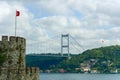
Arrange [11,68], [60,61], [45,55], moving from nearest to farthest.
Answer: [11,68] → [45,55] → [60,61]

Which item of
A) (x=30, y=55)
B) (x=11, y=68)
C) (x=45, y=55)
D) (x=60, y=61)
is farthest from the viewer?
(x=60, y=61)

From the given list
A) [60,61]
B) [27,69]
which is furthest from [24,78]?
[60,61]

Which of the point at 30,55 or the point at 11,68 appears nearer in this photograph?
the point at 11,68

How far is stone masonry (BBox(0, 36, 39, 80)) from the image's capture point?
655 inches

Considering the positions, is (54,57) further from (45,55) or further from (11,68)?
(11,68)

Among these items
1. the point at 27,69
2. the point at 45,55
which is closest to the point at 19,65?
the point at 27,69

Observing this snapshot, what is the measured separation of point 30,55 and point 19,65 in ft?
462

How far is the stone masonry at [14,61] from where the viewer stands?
1662 centimetres

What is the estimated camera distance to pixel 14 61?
56.0ft

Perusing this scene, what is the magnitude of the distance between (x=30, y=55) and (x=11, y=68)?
141m

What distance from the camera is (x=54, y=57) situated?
180 meters

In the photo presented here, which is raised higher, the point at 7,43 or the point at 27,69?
the point at 7,43

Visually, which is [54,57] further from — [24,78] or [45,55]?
[24,78]

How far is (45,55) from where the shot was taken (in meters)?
170
